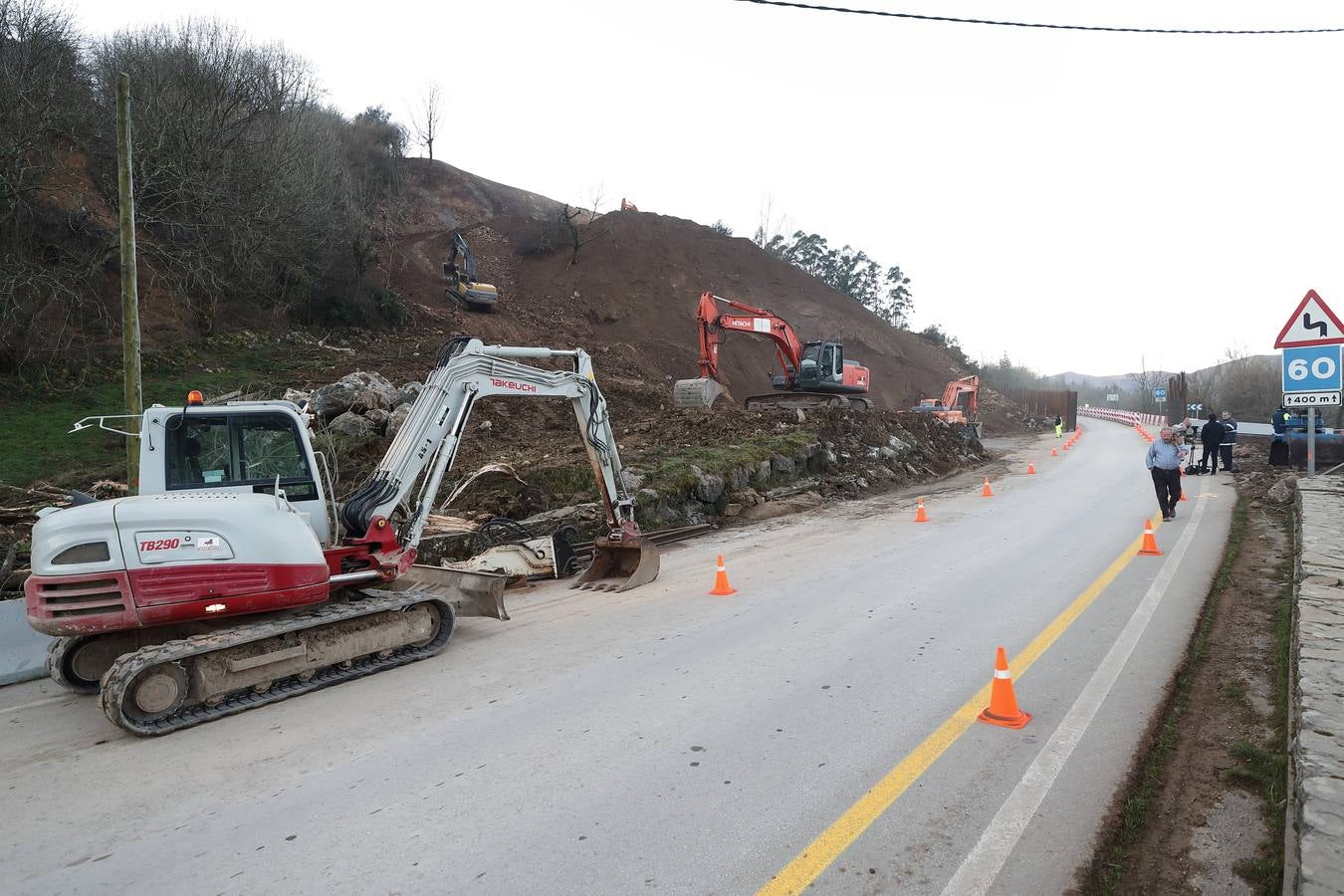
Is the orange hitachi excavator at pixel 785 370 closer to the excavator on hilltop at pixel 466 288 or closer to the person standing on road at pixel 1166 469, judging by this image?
the person standing on road at pixel 1166 469

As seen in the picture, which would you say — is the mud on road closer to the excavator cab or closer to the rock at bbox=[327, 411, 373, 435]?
the rock at bbox=[327, 411, 373, 435]

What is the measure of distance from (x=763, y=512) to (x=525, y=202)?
162ft

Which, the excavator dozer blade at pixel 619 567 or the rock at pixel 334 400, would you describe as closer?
the excavator dozer blade at pixel 619 567

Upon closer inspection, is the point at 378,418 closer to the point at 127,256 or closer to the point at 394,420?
the point at 394,420

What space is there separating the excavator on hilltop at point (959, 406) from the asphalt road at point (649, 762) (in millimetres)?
21470

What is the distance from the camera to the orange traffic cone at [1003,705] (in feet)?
16.6

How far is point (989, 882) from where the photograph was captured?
11.3ft

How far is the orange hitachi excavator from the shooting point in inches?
930

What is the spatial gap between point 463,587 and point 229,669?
2.40m

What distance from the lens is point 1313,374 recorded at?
413 inches

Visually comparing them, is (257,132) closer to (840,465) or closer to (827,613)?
(840,465)

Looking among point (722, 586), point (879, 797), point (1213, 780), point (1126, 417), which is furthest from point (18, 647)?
point (1126, 417)

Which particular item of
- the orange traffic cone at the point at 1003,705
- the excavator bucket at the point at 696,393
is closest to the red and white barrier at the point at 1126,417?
the excavator bucket at the point at 696,393

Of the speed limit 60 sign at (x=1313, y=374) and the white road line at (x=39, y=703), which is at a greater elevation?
the speed limit 60 sign at (x=1313, y=374)
